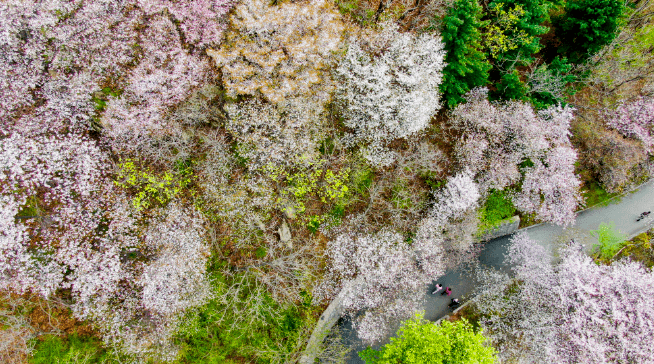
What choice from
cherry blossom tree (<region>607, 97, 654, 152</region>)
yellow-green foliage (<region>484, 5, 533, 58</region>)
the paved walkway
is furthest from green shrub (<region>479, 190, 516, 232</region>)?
yellow-green foliage (<region>484, 5, 533, 58</region>)

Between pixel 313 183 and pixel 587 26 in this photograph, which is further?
pixel 313 183

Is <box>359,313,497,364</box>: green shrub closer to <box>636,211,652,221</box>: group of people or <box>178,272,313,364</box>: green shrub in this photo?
<box>178,272,313,364</box>: green shrub

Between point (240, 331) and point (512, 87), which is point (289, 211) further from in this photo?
point (512, 87)

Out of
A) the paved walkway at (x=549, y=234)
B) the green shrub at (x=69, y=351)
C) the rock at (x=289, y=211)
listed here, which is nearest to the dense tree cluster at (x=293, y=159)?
the rock at (x=289, y=211)

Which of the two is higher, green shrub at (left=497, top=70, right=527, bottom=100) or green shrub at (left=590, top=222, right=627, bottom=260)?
green shrub at (left=497, top=70, right=527, bottom=100)

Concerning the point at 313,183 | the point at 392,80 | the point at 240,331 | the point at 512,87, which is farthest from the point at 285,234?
the point at 512,87

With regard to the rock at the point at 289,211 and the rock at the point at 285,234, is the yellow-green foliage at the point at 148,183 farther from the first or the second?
the rock at the point at 285,234
